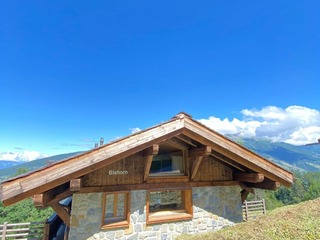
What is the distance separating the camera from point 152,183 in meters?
6.24

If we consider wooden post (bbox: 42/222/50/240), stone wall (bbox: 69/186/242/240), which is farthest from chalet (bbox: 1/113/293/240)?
wooden post (bbox: 42/222/50/240)

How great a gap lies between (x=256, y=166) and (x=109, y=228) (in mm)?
4595

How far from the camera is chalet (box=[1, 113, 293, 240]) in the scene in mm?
4762

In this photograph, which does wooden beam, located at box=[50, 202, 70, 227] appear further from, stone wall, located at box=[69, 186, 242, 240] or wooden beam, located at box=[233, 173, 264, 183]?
wooden beam, located at box=[233, 173, 264, 183]

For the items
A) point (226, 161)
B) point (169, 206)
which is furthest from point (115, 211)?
point (226, 161)

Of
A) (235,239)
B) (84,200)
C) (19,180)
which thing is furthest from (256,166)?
(19,180)

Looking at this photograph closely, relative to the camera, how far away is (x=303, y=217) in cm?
460

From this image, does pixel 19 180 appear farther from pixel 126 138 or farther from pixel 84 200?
pixel 126 138

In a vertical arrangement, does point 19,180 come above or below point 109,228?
above

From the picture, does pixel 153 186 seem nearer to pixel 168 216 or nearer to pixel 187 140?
pixel 168 216

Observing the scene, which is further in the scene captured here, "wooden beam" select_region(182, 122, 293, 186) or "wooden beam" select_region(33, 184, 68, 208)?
"wooden beam" select_region(182, 122, 293, 186)

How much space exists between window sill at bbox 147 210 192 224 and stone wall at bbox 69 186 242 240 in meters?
0.13

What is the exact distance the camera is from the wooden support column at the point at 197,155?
5957 millimetres

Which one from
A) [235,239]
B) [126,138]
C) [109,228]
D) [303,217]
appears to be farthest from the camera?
[109,228]
